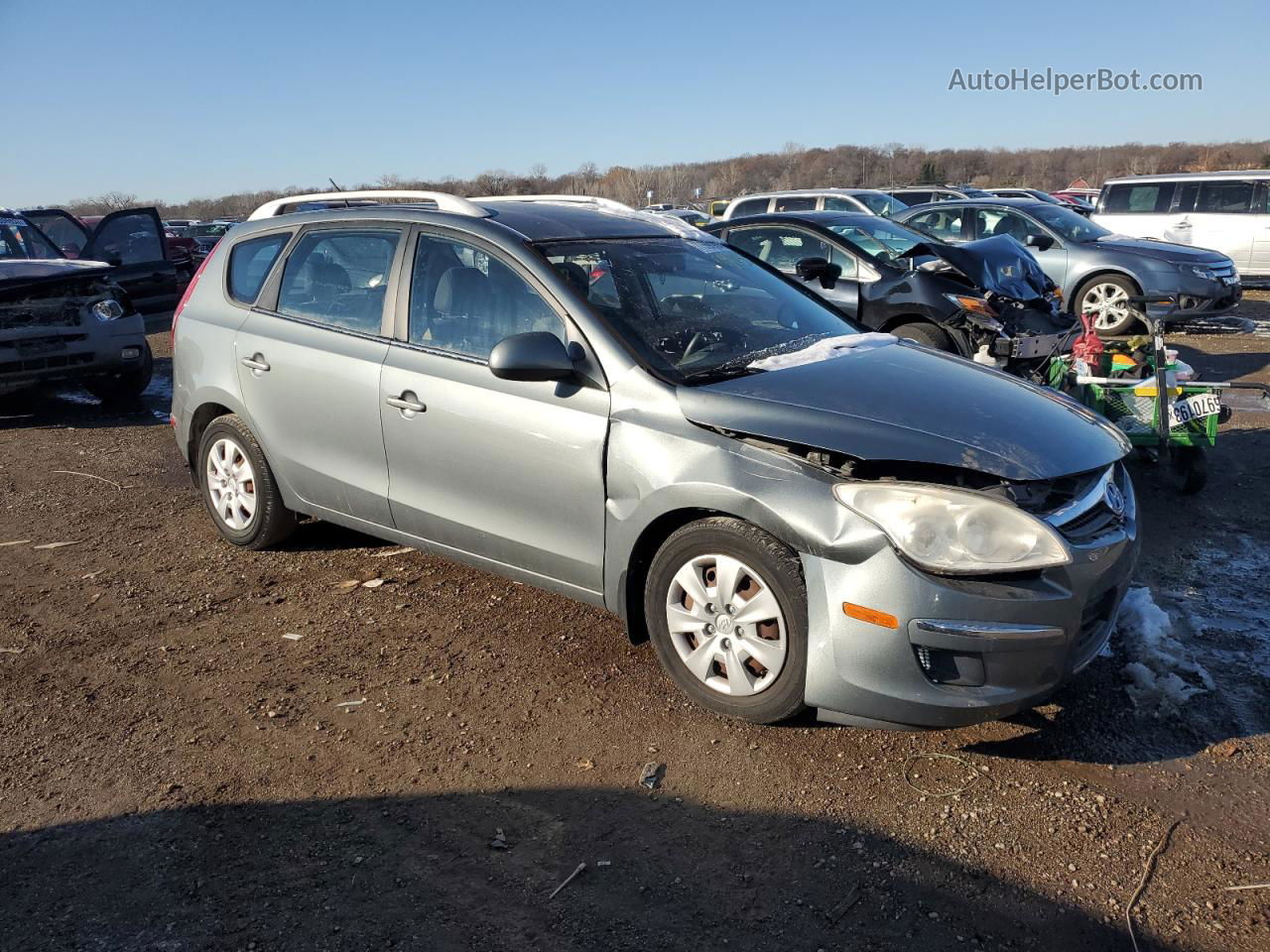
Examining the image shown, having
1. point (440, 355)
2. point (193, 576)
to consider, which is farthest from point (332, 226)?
point (193, 576)

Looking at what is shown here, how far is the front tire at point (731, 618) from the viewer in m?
3.46

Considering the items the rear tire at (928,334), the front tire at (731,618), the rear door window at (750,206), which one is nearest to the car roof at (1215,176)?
the rear door window at (750,206)

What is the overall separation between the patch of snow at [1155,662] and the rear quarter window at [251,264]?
4.31 meters

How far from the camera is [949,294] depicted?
8.16m

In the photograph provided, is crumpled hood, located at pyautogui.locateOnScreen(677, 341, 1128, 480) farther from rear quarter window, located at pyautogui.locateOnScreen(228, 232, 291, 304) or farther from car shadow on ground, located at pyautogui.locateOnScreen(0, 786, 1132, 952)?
rear quarter window, located at pyautogui.locateOnScreen(228, 232, 291, 304)

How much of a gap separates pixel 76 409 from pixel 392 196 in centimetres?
667

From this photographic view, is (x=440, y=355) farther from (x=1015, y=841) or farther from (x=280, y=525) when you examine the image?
(x=1015, y=841)

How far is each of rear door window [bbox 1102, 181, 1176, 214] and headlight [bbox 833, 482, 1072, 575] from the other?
52.1ft

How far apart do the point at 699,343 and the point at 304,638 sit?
2153mm

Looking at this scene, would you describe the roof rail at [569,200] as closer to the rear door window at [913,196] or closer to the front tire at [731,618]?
the front tire at [731,618]

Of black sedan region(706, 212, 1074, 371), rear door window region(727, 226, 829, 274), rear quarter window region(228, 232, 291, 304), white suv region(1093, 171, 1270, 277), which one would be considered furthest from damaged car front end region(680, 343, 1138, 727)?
white suv region(1093, 171, 1270, 277)

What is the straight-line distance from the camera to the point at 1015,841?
3.07 meters

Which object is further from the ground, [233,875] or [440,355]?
[440,355]

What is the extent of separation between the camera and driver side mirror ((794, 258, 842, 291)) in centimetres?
783
